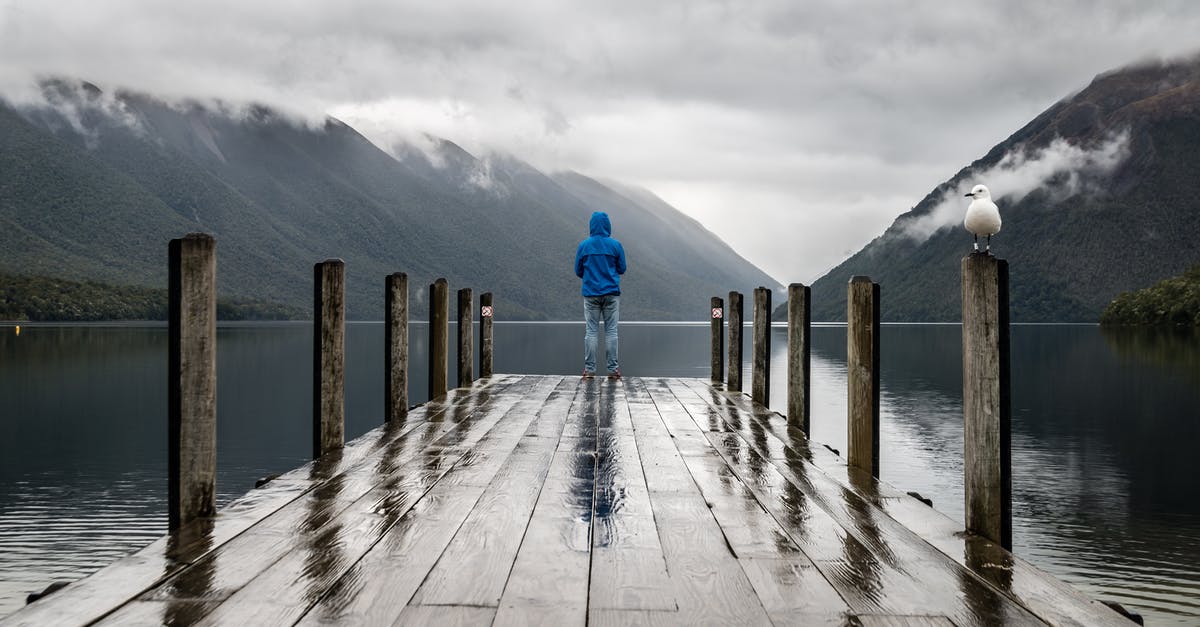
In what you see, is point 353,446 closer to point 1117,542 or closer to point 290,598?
point 290,598

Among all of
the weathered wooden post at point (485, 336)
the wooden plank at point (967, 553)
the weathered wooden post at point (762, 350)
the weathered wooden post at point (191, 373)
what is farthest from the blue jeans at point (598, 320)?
the weathered wooden post at point (191, 373)

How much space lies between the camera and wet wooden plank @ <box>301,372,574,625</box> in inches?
112

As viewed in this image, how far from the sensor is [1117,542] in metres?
10.3

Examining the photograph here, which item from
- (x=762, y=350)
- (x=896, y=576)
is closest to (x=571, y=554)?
(x=896, y=576)

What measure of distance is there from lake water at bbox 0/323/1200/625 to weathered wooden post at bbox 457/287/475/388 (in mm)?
3395

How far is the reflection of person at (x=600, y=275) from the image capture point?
1185 cm

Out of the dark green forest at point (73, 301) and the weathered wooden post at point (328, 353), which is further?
the dark green forest at point (73, 301)

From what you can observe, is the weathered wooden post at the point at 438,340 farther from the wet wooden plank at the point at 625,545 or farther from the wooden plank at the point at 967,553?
→ the wooden plank at the point at 967,553

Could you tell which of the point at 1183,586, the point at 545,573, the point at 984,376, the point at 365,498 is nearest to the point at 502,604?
the point at 545,573

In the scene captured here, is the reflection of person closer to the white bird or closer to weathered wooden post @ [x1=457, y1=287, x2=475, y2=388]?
weathered wooden post @ [x1=457, y1=287, x2=475, y2=388]

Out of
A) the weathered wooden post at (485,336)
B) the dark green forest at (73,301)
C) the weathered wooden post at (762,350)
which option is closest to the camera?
the weathered wooden post at (762,350)

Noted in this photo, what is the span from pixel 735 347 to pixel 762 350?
1899mm

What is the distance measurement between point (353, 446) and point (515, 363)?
28.4m

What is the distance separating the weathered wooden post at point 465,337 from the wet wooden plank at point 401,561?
666 centimetres
